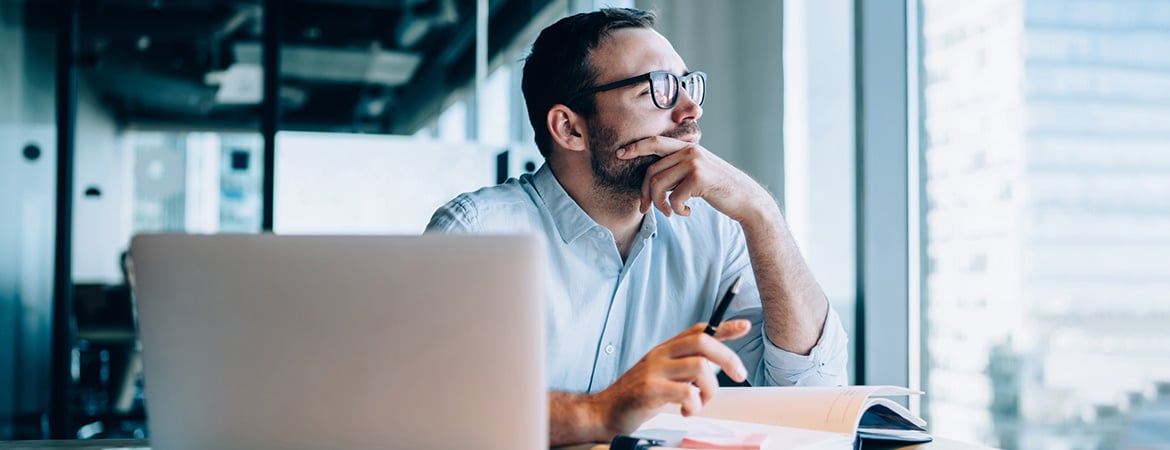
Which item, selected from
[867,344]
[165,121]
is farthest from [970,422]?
[165,121]

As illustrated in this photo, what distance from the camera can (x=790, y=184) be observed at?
3945mm

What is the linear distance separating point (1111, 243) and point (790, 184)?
201 centimetres

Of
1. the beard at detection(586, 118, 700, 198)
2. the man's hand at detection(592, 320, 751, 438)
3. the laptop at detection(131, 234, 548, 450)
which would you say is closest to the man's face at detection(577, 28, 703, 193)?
the beard at detection(586, 118, 700, 198)

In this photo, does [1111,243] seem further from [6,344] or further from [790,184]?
[6,344]

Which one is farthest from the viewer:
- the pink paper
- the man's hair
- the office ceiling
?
the office ceiling

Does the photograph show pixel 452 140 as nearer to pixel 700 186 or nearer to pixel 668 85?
pixel 668 85

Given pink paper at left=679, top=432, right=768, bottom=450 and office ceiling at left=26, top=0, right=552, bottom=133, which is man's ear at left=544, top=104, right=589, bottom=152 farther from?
office ceiling at left=26, top=0, right=552, bottom=133

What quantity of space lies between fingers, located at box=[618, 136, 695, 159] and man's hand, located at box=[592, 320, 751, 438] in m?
0.65

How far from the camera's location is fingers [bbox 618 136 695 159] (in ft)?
5.58

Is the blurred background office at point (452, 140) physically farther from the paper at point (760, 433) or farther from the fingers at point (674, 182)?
the paper at point (760, 433)

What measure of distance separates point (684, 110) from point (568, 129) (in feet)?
0.79

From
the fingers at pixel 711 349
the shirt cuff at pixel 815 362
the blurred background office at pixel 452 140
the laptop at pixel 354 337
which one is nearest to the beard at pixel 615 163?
the shirt cuff at pixel 815 362

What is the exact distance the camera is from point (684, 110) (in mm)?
1731

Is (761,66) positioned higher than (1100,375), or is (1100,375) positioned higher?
(761,66)
